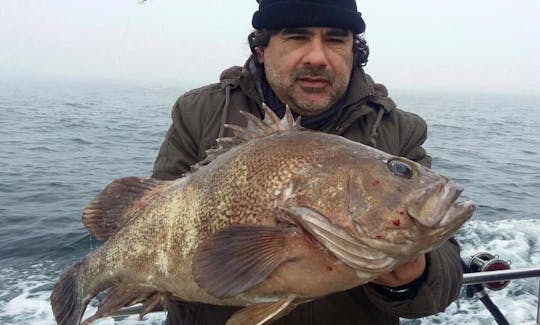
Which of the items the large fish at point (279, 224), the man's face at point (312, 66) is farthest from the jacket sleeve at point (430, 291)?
the man's face at point (312, 66)

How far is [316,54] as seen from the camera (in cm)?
290

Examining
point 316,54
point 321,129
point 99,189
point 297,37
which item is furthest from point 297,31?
point 99,189

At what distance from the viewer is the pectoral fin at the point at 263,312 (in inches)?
72.1

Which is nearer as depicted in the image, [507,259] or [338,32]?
[338,32]

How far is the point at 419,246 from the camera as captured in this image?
5.71ft

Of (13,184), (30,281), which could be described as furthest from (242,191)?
(13,184)

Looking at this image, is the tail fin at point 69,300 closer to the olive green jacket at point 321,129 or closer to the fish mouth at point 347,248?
the olive green jacket at point 321,129

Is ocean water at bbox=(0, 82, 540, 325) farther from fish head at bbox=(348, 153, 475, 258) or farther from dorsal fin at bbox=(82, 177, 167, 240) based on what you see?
fish head at bbox=(348, 153, 475, 258)

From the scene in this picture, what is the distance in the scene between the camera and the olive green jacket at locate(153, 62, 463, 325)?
109 inches

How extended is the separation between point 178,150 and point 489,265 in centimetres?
252

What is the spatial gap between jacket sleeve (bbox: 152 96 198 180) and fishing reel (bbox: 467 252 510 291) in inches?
94.1

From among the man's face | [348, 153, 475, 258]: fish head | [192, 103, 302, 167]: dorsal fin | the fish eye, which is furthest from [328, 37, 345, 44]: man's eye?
[348, 153, 475, 258]: fish head

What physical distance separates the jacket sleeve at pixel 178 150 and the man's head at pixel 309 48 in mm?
604

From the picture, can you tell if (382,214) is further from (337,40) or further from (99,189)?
(99,189)
